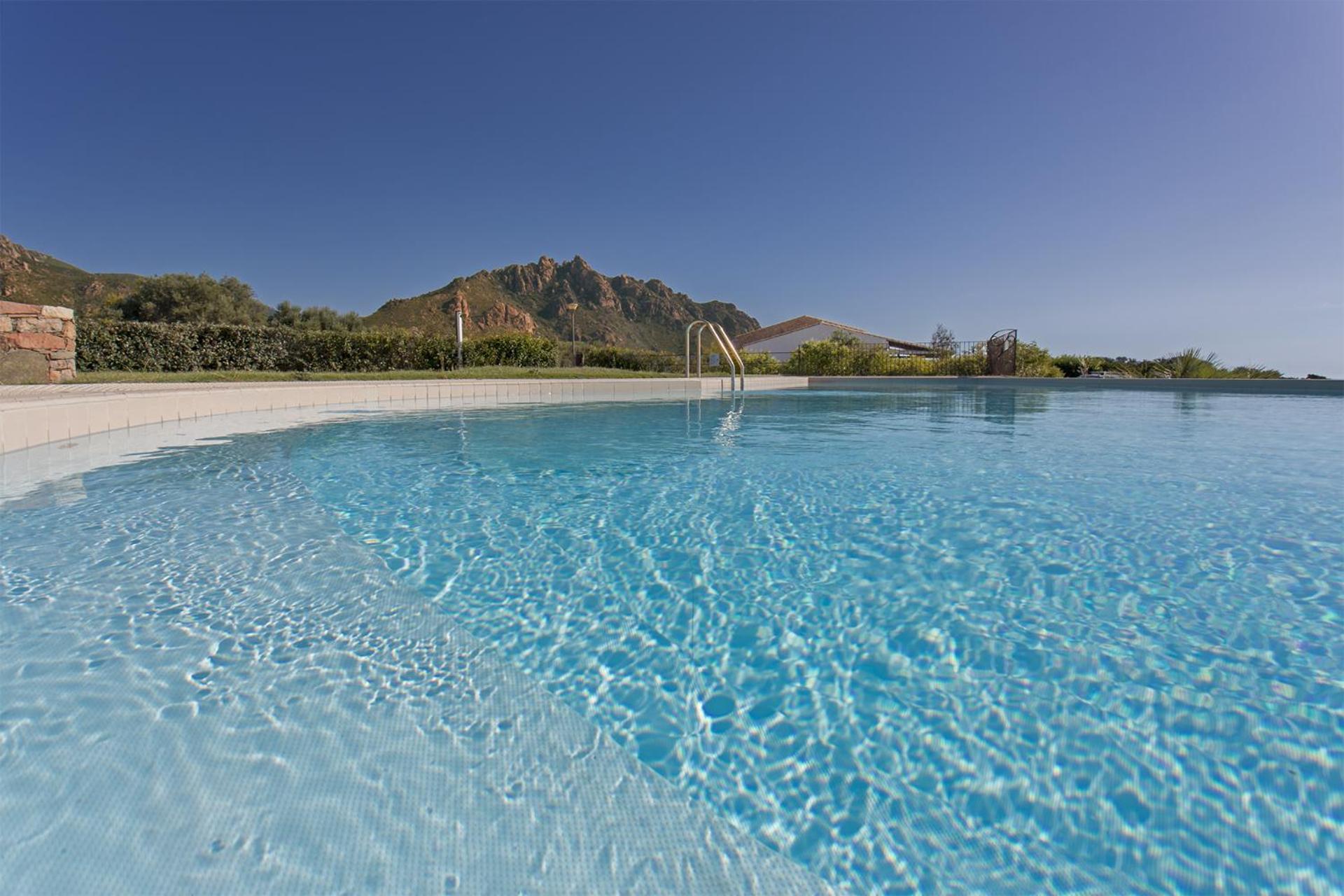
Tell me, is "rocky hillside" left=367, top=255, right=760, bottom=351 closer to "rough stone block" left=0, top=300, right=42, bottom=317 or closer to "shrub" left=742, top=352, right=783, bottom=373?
"shrub" left=742, top=352, right=783, bottom=373

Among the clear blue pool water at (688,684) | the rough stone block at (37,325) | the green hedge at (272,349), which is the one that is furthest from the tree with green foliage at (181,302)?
the clear blue pool water at (688,684)

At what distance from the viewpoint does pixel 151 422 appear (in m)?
8.04

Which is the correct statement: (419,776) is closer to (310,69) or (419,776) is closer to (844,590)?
(844,590)

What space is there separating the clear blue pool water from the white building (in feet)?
102

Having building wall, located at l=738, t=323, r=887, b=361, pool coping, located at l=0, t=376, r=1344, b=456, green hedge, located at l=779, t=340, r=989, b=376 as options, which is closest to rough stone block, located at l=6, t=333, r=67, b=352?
pool coping, located at l=0, t=376, r=1344, b=456

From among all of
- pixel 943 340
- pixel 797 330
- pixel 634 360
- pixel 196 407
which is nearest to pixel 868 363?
pixel 943 340

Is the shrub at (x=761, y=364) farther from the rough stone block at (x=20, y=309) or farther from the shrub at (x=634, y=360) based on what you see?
the rough stone block at (x=20, y=309)

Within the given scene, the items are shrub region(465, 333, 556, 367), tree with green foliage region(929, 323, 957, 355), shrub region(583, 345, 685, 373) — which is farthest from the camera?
shrub region(583, 345, 685, 373)

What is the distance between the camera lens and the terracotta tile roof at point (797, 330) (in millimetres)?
35562

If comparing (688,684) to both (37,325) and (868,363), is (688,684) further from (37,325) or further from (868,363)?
(868,363)

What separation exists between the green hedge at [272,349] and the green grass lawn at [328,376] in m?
0.86

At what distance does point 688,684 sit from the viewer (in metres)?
1.96

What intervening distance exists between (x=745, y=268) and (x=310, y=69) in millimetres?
19932

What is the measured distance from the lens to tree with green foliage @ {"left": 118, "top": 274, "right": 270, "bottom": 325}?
27516mm
